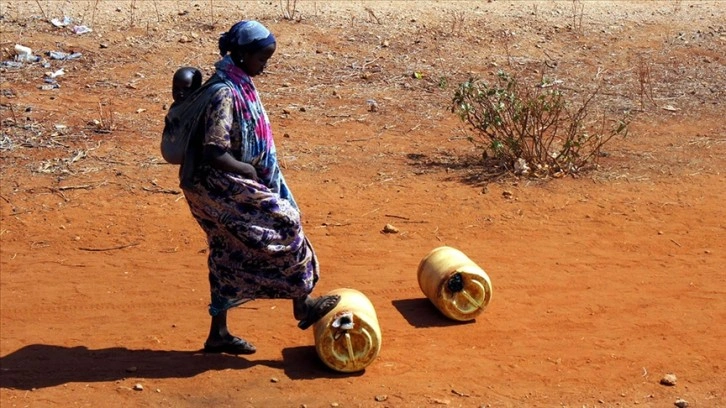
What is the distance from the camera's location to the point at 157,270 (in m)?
6.54

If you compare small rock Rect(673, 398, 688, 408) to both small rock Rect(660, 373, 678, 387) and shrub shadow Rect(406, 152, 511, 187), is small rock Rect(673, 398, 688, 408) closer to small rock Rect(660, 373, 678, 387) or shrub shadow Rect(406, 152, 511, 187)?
small rock Rect(660, 373, 678, 387)

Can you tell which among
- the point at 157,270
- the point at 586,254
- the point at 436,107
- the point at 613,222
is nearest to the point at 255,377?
the point at 157,270

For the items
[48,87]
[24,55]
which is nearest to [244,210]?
[48,87]

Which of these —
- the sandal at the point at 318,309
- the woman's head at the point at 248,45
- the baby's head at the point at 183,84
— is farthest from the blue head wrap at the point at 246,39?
the sandal at the point at 318,309

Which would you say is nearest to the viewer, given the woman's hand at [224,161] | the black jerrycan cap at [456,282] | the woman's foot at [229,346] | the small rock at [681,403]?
the woman's hand at [224,161]

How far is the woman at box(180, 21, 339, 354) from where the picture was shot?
4.66m

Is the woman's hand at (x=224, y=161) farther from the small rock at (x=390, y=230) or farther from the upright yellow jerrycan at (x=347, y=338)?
the small rock at (x=390, y=230)

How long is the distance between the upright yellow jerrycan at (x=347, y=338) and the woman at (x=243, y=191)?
4.1 inches

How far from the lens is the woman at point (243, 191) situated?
466cm

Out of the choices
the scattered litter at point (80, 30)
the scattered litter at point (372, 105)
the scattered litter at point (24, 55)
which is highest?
the scattered litter at point (80, 30)

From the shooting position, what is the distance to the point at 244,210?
4758 mm

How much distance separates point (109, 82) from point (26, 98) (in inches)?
32.1

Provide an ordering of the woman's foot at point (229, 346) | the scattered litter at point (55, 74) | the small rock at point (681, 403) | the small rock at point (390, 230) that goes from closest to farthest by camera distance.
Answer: the small rock at point (681, 403), the woman's foot at point (229, 346), the small rock at point (390, 230), the scattered litter at point (55, 74)

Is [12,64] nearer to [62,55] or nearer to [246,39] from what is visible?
[62,55]
